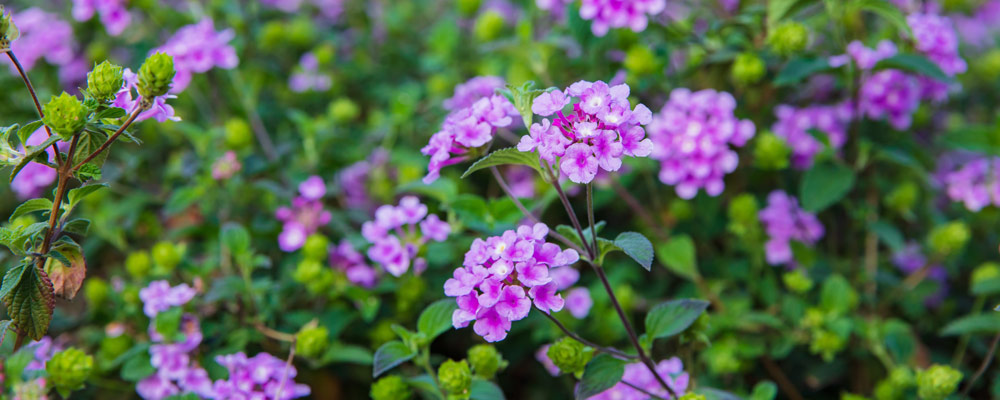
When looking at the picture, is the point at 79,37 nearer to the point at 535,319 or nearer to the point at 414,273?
the point at 414,273

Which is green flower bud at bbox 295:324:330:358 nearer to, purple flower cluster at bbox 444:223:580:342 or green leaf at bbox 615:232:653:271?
purple flower cluster at bbox 444:223:580:342

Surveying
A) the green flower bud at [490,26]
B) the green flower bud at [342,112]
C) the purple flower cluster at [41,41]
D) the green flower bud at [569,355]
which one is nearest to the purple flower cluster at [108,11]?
the purple flower cluster at [41,41]

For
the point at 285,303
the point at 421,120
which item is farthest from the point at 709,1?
the point at 285,303

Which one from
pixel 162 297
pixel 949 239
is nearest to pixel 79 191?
pixel 162 297

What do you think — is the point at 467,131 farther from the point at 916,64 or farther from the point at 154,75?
the point at 916,64

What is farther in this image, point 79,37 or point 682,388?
point 79,37

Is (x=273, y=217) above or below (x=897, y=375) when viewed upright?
above

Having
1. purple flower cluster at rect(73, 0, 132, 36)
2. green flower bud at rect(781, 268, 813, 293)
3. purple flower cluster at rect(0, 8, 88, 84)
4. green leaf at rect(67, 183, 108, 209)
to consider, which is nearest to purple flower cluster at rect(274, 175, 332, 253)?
green leaf at rect(67, 183, 108, 209)

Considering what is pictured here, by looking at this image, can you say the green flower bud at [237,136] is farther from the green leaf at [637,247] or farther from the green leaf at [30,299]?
the green leaf at [637,247]
